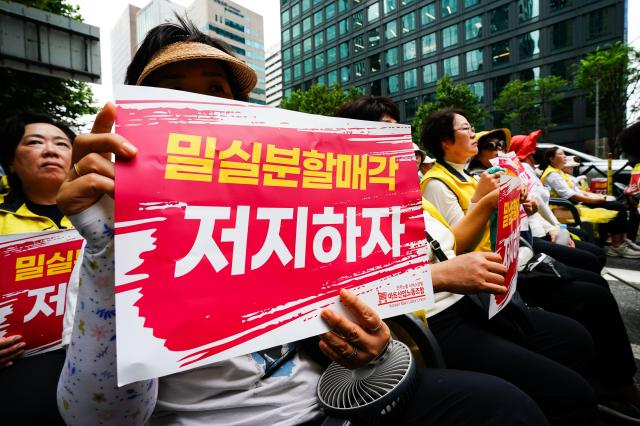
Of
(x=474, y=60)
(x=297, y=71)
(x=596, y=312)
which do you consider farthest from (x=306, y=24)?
(x=596, y=312)

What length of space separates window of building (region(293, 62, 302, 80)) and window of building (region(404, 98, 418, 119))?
19141mm

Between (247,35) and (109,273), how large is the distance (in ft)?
264

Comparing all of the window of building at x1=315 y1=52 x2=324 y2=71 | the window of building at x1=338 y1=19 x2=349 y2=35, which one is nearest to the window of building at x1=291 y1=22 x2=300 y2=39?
the window of building at x1=315 y1=52 x2=324 y2=71

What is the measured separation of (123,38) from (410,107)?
66952 mm

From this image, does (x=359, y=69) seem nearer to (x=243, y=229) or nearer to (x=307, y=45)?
(x=307, y=45)

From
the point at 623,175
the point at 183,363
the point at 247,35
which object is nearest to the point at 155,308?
the point at 183,363

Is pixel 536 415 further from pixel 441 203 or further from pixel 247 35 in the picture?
pixel 247 35

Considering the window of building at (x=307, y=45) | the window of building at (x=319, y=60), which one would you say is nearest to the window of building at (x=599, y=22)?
the window of building at (x=319, y=60)

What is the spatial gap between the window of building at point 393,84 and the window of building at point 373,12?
23.9 feet

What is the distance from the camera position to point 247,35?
234ft

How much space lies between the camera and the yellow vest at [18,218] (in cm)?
173

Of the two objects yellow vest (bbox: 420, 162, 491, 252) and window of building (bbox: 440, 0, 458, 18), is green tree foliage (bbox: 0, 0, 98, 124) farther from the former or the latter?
window of building (bbox: 440, 0, 458, 18)

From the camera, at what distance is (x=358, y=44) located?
41.1 meters

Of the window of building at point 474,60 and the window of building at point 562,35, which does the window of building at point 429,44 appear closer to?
the window of building at point 474,60
